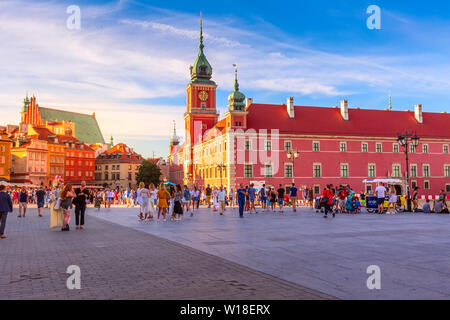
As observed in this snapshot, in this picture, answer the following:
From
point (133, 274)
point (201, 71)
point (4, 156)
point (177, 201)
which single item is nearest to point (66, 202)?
point (177, 201)

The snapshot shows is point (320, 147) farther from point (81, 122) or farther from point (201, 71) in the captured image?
point (81, 122)

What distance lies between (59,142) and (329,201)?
8670 cm

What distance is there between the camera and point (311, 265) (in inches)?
303

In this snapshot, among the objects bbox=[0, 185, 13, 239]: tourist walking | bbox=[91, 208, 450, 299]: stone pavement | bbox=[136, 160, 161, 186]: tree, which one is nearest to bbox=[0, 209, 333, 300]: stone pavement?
bbox=[91, 208, 450, 299]: stone pavement

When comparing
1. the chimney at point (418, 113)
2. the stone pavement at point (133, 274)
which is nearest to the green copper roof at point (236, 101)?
the chimney at point (418, 113)

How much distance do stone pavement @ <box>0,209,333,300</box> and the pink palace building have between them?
41526 millimetres

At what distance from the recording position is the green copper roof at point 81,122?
371 ft

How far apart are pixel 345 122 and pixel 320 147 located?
6.67 meters

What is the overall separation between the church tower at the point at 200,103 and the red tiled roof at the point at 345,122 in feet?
41.4

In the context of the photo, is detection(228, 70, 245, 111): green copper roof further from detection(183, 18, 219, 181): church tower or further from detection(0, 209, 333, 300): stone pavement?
detection(0, 209, 333, 300): stone pavement

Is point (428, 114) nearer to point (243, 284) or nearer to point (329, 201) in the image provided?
point (329, 201)

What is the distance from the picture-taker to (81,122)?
122 m

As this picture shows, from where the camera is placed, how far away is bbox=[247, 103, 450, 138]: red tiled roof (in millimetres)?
57125
